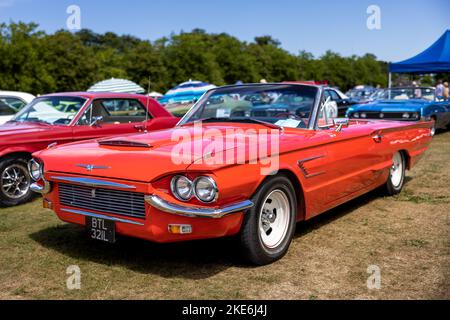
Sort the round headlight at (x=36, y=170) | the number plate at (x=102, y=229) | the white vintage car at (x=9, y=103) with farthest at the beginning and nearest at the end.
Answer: the white vintage car at (x=9, y=103) < the round headlight at (x=36, y=170) < the number plate at (x=102, y=229)

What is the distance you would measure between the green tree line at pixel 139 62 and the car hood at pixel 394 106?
40.0 ft

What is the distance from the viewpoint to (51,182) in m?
3.96

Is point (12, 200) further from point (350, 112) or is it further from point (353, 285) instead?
point (350, 112)

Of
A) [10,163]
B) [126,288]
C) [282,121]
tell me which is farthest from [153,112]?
[126,288]

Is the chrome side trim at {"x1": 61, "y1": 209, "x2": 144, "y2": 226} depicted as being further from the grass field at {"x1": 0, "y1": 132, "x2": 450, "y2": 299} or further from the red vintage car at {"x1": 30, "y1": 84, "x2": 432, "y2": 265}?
the grass field at {"x1": 0, "y1": 132, "x2": 450, "y2": 299}

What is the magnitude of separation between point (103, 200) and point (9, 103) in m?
6.99

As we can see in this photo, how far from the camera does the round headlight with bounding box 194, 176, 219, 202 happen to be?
3256 mm

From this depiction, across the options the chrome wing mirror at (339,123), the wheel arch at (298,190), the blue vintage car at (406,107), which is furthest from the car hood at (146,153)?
the blue vintage car at (406,107)

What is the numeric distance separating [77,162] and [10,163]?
276cm

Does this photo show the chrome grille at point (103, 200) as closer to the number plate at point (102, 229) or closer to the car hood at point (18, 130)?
the number plate at point (102, 229)

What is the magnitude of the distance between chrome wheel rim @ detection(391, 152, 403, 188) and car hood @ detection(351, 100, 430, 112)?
17.3ft

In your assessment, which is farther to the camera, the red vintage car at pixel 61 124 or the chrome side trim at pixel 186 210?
the red vintage car at pixel 61 124

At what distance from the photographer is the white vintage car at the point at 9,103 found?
9.41 m

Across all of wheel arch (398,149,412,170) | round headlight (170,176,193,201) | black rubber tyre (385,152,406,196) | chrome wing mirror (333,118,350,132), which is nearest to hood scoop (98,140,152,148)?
round headlight (170,176,193,201)
